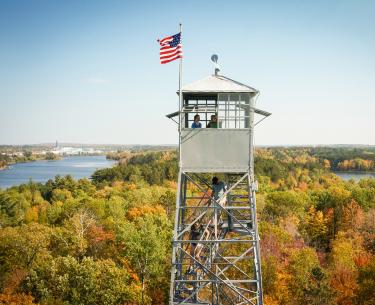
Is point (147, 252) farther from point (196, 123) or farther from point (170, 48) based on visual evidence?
point (170, 48)

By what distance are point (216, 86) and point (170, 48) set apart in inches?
80.0

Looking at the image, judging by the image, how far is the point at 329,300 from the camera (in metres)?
22.6

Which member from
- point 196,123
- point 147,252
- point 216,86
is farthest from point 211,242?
point 147,252

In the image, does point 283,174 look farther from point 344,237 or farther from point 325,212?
point 344,237

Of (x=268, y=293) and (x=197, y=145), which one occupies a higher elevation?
(x=197, y=145)

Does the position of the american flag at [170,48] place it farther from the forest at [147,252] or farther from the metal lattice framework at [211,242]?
the forest at [147,252]

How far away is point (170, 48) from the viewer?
1338 centimetres

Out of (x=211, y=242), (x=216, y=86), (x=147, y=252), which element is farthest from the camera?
(x=147, y=252)

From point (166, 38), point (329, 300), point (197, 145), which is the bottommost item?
point (329, 300)

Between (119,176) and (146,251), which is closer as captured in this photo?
(146,251)

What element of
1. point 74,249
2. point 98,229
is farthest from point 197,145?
point 98,229

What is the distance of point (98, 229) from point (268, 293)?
18.4 m

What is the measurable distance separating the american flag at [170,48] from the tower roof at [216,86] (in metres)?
1.15

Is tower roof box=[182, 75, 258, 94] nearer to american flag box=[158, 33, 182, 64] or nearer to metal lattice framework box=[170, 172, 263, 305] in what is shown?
american flag box=[158, 33, 182, 64]
